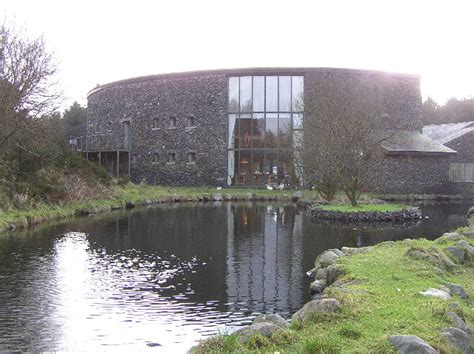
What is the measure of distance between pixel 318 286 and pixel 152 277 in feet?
10.3

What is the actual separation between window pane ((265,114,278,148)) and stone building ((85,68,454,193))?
66 mm

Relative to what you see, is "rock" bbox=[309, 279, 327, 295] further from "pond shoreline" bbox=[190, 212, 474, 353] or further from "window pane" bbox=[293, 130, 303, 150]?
"window pane" bbox=[293, 130, 303, 150]

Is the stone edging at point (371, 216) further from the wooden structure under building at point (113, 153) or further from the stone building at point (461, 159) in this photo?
the wooden structure under building at point (113, 153)

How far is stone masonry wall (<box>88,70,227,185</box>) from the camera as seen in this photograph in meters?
35.0

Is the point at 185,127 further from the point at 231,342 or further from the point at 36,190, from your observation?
the point at 231,342

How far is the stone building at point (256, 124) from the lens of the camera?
3288 centimetres

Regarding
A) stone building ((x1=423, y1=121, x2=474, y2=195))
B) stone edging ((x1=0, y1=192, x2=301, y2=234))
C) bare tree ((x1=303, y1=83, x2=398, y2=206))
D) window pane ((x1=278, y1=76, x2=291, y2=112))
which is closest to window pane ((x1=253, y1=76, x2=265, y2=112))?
window pane ((x1=278, y1=76, x2=291, y2=112))

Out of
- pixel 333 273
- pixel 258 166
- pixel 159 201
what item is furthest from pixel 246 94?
pixel 333 273

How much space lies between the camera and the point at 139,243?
13906 mm

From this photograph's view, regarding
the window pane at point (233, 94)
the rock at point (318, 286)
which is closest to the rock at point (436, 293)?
the rock at point (318, 286)

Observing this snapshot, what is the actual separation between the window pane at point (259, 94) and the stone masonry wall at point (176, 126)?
202 centimetres

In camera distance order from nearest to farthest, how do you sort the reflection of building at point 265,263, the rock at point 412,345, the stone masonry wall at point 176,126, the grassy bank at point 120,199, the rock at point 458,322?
the rock at point 412,345, the rock at point 458,322, the reflection of building at point 265,263, the grassy bank at point 120,199, the stone masonry wall at point 176,126

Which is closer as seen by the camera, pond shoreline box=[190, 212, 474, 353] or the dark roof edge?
pond shoreline box=[190, 212, 474, 353]

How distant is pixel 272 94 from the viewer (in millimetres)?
34438
